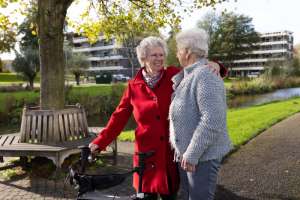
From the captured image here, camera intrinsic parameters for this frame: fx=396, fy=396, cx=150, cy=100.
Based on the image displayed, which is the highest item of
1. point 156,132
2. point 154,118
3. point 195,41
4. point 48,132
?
point 195,41

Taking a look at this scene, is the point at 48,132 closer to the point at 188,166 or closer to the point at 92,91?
the point at 188,166

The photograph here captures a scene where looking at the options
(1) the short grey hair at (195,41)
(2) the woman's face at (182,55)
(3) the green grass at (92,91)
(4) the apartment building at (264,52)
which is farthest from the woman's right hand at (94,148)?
(4) the apartment building at (264,52)

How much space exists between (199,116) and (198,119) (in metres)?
0.03

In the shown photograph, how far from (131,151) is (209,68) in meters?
6.13

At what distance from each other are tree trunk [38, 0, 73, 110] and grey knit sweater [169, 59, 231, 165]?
4.60 meters

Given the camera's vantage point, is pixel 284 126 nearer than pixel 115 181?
No

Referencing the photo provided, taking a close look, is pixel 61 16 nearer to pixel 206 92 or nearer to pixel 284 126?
pixel 206 92

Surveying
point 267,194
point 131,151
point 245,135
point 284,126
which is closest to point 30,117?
point 131,151

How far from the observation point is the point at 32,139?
710 cm

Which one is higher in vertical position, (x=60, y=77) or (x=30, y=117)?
(x=60, y=77)

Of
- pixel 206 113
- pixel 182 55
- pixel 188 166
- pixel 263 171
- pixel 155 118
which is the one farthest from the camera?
pixel 263 171

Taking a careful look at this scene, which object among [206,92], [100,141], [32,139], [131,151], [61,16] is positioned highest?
[61,16]

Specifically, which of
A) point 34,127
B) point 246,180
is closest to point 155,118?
point 246,180

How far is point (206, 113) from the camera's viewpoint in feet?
9.84
